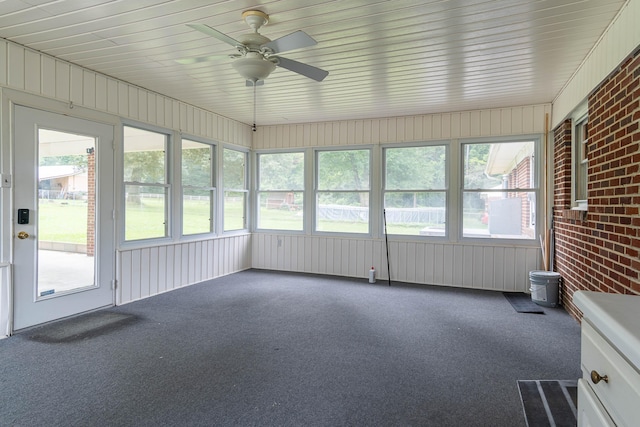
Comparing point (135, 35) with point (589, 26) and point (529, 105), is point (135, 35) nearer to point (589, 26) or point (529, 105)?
point (589, 26)

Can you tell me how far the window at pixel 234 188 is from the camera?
6184 mm

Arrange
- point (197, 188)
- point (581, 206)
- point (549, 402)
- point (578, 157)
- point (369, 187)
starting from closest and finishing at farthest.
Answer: point (549, 402), point (581, 206), point (578, 157), point (197, 188), point (369, 187)

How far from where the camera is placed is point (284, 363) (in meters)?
2.80

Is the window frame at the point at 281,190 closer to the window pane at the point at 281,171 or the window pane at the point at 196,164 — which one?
the window pane at the point at 281,171

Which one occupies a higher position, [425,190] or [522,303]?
[425,190]

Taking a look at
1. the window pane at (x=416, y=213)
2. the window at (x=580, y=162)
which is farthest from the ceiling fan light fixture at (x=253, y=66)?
the window pane at (x=416, y=213)

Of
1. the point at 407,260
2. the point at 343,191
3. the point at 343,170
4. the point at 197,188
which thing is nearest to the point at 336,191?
the point at 343,191

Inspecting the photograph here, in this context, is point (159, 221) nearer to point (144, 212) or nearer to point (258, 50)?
point (144, 212)

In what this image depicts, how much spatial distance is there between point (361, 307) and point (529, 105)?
3.71 m

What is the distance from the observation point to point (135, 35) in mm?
3129

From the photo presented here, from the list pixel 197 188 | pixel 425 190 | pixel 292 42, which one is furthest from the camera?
pixel 425 190

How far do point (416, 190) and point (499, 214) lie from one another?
4.12 feet

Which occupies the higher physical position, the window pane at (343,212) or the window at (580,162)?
the window at (580,162)

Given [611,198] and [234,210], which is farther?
[234,210]
